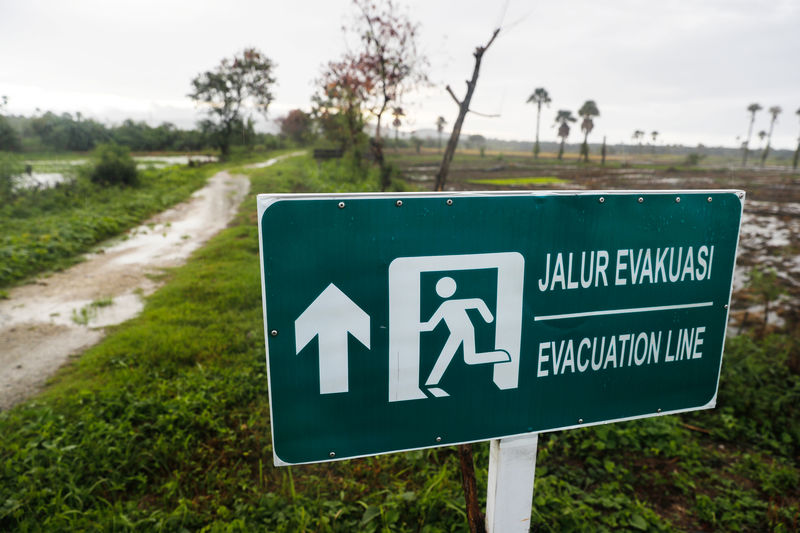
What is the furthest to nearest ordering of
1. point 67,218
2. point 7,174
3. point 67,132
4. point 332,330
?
Result: point 67,132
point 7,174
point 67,218
point 332,330

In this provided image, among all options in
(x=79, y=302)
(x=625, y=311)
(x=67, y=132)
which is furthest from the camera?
(x=67, y=132)

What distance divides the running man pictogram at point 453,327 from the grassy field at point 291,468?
4.83ft

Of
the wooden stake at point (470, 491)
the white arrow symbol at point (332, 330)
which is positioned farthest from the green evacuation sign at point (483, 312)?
the wooden stake at point (470, 491)

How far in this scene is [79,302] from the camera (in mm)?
6023

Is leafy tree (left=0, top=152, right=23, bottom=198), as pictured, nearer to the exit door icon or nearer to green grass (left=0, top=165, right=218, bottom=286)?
green grass (left=0, top=165, right=218, bottom=286)

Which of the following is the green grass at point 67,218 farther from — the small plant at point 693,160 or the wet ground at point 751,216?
the small plant at point 693,160

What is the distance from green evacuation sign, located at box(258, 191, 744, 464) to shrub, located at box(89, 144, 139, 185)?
16.7 meters

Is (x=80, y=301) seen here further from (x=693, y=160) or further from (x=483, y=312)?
(x=693, y=160)

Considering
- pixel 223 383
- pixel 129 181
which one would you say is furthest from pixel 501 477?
pixel 129 181

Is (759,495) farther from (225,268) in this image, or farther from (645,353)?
(225,268)

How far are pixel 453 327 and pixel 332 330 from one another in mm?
253

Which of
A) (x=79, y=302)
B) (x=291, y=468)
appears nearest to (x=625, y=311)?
(x=291, y=468)

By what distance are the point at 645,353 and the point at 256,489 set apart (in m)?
2.22

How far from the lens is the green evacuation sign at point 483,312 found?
935 millimetres
